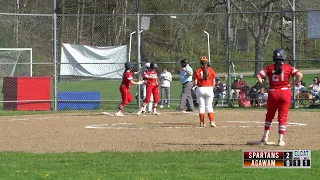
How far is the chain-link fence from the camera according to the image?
28125mm

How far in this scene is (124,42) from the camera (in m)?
31.9

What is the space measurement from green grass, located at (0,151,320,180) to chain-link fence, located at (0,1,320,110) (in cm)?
1434

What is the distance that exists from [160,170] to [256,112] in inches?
549

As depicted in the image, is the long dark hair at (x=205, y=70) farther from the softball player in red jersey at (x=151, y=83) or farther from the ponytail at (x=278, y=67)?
the softball player in red jersey at (x=151, y=83)

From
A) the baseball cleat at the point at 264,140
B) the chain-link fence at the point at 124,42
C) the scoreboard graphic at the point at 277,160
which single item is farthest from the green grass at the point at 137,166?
the chain-link fence at the point at 124,42

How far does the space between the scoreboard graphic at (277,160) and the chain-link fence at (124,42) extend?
16292 mm

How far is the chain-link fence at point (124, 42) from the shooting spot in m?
28.1

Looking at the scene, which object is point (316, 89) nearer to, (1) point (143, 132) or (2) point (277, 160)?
(1) point (143, 132)

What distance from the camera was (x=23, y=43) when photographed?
105 ft

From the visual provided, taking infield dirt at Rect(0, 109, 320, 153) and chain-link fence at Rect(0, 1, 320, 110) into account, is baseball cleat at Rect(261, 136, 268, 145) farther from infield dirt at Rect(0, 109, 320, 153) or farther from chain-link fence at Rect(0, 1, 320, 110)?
chain-link fence at Rect(0, 1, 320, 110)

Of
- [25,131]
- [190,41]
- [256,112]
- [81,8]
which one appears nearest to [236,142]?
[25,131]

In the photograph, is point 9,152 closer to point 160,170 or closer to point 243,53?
point 160,170

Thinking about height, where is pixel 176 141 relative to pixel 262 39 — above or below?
below

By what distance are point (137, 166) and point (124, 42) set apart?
2019cm
